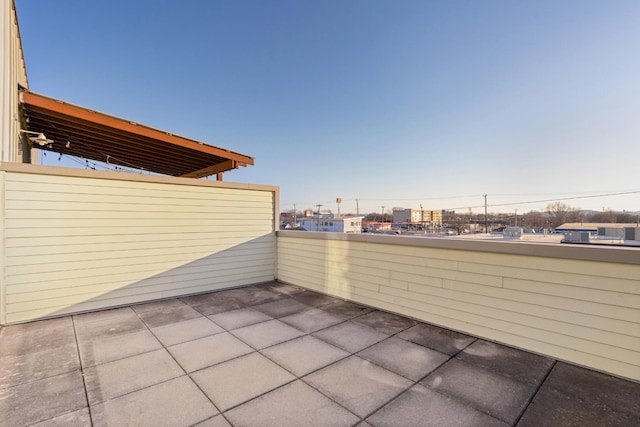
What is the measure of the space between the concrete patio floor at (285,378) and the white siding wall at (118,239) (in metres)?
0.56

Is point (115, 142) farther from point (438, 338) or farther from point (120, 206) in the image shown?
point (438, 338)

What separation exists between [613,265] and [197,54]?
410 inches

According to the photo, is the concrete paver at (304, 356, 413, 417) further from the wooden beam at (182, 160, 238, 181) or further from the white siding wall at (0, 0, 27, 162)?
the wooden beam at (182, 160, 238, 181)

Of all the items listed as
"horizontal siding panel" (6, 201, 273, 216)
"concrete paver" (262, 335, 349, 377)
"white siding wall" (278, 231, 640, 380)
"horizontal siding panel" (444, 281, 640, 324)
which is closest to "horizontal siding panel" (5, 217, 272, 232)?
"horizontal siding panel" (6, 201, 273, 216)

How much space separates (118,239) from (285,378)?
3.70 meters

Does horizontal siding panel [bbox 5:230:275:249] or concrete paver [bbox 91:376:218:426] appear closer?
concrete paver [bbox 91:376:218:426]

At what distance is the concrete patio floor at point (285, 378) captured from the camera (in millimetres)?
1806

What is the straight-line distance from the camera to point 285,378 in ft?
7.50

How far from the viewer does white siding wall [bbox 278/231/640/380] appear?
2.36m

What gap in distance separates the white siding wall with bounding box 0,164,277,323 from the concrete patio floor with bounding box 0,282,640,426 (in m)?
0.56

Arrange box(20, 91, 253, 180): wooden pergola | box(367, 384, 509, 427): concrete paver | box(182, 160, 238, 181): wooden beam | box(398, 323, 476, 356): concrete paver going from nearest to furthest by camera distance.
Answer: box(367, 384, 509, 427): concrete paver
box(398, 323, 476, 356): concrete paver
box(20, 91, 253, 180): wooden pergola
box(182, 160, 238, 181): wooden beam

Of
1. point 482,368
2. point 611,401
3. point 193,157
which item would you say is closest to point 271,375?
point 482,368

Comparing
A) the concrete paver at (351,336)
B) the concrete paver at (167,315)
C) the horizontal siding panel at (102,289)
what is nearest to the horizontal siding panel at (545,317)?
the concrete paver at (351,336)

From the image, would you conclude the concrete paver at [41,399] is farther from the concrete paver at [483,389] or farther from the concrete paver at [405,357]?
the concrete paver at [483,389]
